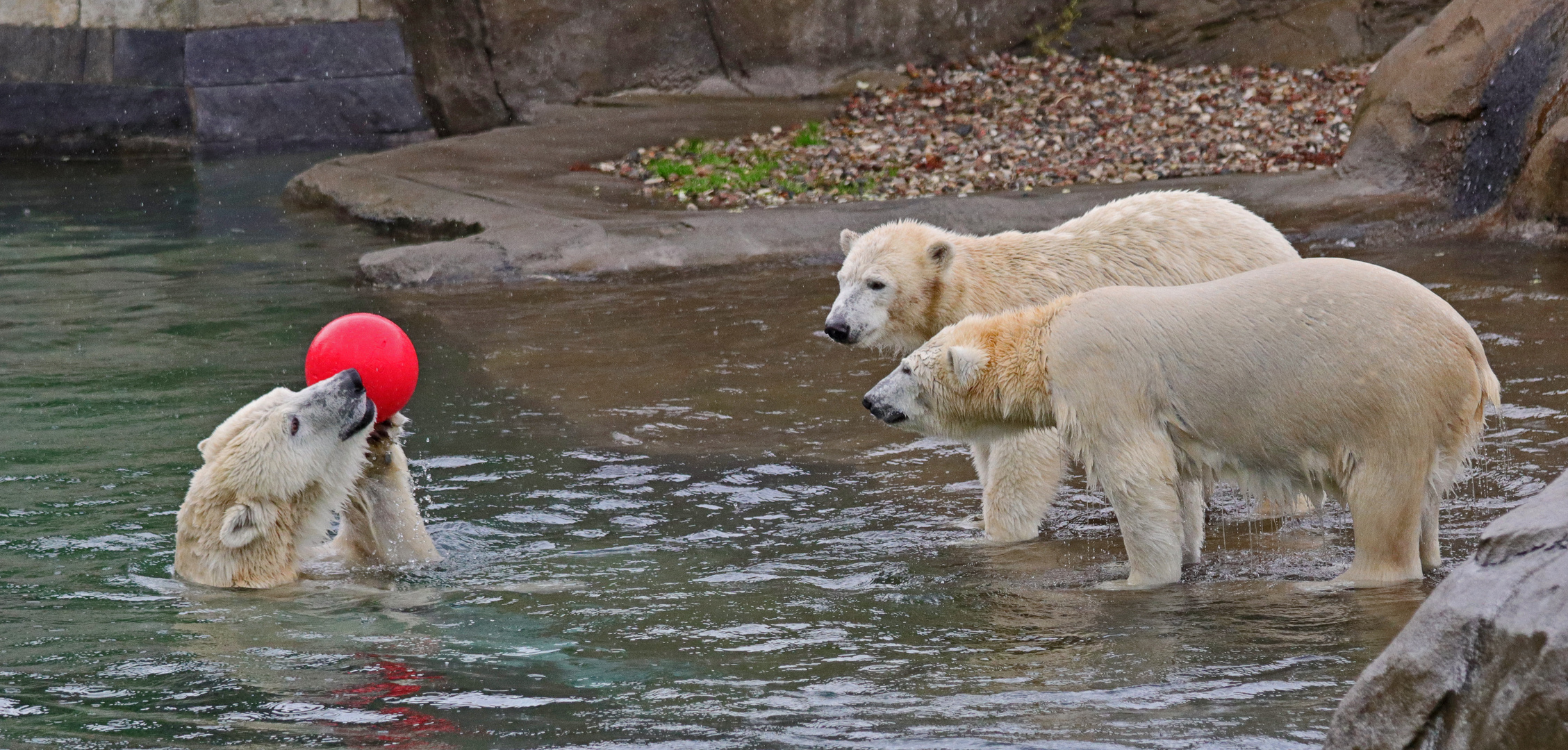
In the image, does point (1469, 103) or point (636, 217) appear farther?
point (636, 217)

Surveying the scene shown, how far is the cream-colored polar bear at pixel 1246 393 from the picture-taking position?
3.79 meters

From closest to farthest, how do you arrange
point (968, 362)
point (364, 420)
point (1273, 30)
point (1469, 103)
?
point (968, 362) < point (364, 420) < point (1469, 103) < point (1273, 30)

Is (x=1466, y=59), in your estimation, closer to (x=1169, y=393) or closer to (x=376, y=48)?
(x=1169, y=393)

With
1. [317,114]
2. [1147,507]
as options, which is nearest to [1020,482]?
[1147,507]

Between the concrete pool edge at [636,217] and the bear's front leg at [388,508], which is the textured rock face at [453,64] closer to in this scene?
the concrete pool edge at [636,217]

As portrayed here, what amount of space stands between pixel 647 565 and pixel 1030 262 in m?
1.75

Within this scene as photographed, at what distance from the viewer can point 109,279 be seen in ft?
31.0

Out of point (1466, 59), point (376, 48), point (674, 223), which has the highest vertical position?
point (376, 48)

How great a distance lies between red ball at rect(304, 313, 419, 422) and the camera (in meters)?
4.50

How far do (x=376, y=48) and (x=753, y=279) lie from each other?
23.1 ft

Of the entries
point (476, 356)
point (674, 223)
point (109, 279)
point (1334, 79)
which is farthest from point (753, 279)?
point (1334, 79)

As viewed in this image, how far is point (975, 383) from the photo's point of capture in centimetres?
434

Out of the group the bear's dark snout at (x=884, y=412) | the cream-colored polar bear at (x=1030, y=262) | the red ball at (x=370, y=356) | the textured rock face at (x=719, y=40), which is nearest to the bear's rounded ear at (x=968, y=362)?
the bear's dark snout at (x=884, y=412)

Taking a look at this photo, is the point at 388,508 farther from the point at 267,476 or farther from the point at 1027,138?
the point at 1027,138
